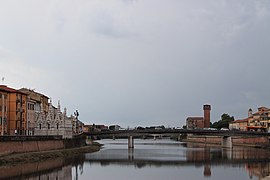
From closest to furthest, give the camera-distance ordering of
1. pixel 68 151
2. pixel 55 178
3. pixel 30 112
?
pixel 55 178
pixel 68 151
pixel 30 112

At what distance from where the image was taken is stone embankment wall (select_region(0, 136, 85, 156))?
59.1 meters

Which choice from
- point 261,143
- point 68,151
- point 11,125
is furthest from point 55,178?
point 261,143

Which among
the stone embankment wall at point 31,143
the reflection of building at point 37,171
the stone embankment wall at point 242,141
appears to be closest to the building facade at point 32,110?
the stone embankment wall at point 31,143

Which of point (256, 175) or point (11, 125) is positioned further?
point (11, 125)

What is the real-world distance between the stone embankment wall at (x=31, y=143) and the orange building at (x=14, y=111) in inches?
361

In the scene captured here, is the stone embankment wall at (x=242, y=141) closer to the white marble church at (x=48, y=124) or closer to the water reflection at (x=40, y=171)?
the white marble church at (x=48, y=124)

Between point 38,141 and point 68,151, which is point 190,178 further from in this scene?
point 68,151

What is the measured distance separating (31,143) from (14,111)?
16.6 m

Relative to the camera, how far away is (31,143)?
2653 inches

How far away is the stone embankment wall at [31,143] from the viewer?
59.1 meters

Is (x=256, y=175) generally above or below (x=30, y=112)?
below

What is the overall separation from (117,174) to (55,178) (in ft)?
27.4

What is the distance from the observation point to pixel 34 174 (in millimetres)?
48719

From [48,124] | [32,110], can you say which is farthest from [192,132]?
[32,110]
